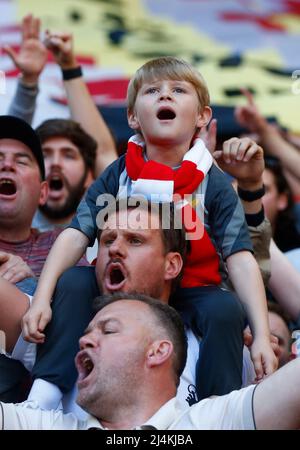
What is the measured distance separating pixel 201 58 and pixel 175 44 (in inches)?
8.0

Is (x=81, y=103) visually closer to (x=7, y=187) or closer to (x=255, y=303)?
(x=7, y=187)

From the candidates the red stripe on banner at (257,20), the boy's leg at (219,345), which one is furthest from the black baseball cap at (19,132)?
the red stripe on banner at (257,20)

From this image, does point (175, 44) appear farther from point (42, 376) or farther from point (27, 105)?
point (42, 376)

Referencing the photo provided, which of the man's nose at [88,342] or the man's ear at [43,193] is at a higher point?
the man's nose at [88,342]

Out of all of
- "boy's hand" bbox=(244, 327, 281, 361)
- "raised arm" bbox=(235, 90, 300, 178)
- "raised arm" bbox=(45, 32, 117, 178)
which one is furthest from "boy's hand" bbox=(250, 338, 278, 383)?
"raised arm" bbox=(235, 90, 300, 178)

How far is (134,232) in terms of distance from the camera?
297 cm

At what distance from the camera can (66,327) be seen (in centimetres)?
289

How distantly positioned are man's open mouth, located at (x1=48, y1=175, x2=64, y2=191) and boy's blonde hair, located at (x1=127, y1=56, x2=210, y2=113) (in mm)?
968

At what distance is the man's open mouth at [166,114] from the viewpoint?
3111 millimetres

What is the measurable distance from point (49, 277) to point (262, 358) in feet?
1.87

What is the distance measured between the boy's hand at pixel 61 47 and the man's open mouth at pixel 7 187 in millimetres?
786

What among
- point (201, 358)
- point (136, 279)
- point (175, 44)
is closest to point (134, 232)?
point (136, 279)

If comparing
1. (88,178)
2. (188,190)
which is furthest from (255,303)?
(88,178)

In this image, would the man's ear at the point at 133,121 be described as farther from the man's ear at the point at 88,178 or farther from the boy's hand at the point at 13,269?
the man's ear at the point at 88,178
